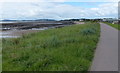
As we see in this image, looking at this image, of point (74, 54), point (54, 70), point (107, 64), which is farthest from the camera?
point (74, 54)

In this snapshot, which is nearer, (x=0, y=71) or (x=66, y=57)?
(x=0, y=71)

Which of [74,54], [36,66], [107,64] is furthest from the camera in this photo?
[74,54]

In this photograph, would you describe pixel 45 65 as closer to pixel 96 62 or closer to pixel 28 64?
pixel 28 64

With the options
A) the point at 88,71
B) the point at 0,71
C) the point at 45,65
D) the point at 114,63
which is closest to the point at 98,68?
the point at 88,71

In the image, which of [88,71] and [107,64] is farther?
[107,64]

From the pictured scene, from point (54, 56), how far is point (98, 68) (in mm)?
1879

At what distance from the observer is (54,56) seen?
8.26 metres

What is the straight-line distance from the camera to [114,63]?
26.2ft

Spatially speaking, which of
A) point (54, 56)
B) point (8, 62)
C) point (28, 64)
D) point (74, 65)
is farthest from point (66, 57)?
point (8, 62)

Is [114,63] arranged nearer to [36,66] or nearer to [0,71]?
[36,66]

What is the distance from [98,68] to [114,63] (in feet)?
3.67

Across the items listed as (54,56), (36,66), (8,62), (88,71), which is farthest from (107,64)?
(8,62)

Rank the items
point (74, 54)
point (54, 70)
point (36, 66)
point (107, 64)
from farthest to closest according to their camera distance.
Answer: point (74, 54)
point (107, 64)
point (36, 66)
point (54, 70)

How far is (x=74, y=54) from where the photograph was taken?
29.7 feet
